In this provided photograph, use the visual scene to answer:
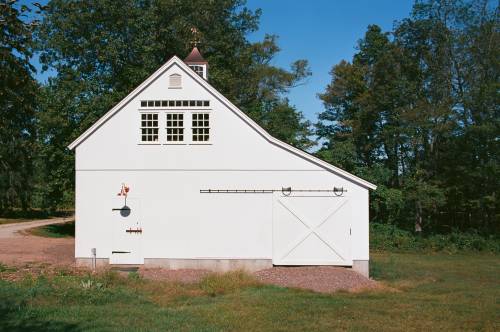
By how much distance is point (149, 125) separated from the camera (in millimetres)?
19000

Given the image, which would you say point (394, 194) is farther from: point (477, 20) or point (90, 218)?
point (90, 218)

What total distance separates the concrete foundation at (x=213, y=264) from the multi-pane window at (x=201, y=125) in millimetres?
4520

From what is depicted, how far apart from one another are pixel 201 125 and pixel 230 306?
888cm

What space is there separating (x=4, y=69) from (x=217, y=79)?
1142 inches

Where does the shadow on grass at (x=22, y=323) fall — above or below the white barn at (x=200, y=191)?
below

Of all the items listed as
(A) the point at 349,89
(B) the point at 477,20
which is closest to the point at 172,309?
(B) the point at 477,20

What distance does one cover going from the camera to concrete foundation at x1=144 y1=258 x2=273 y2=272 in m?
18.4

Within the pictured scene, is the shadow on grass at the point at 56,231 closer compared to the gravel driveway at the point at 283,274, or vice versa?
the gravel driveway at the point at 283,274

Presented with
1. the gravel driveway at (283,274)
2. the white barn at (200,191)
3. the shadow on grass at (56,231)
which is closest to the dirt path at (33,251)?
the gravel driveway at (283,274)

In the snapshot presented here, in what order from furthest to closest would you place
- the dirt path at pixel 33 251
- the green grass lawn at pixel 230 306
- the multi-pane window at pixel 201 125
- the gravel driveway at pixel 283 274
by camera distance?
the dirt path at pixel 33 251, the multi-pane window at pixel 201 125, the gravel driveway at pixel 283 274, the green grass lawn at pixel 230 306

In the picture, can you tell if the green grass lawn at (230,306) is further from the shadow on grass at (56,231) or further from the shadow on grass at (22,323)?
the shadow on grass at (56,231)

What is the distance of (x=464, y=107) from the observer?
31.8 metres

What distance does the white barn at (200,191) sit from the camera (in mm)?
18469

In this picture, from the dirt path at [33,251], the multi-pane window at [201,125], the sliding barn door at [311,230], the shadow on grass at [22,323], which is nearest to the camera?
the shadow on grass at [22,323]
